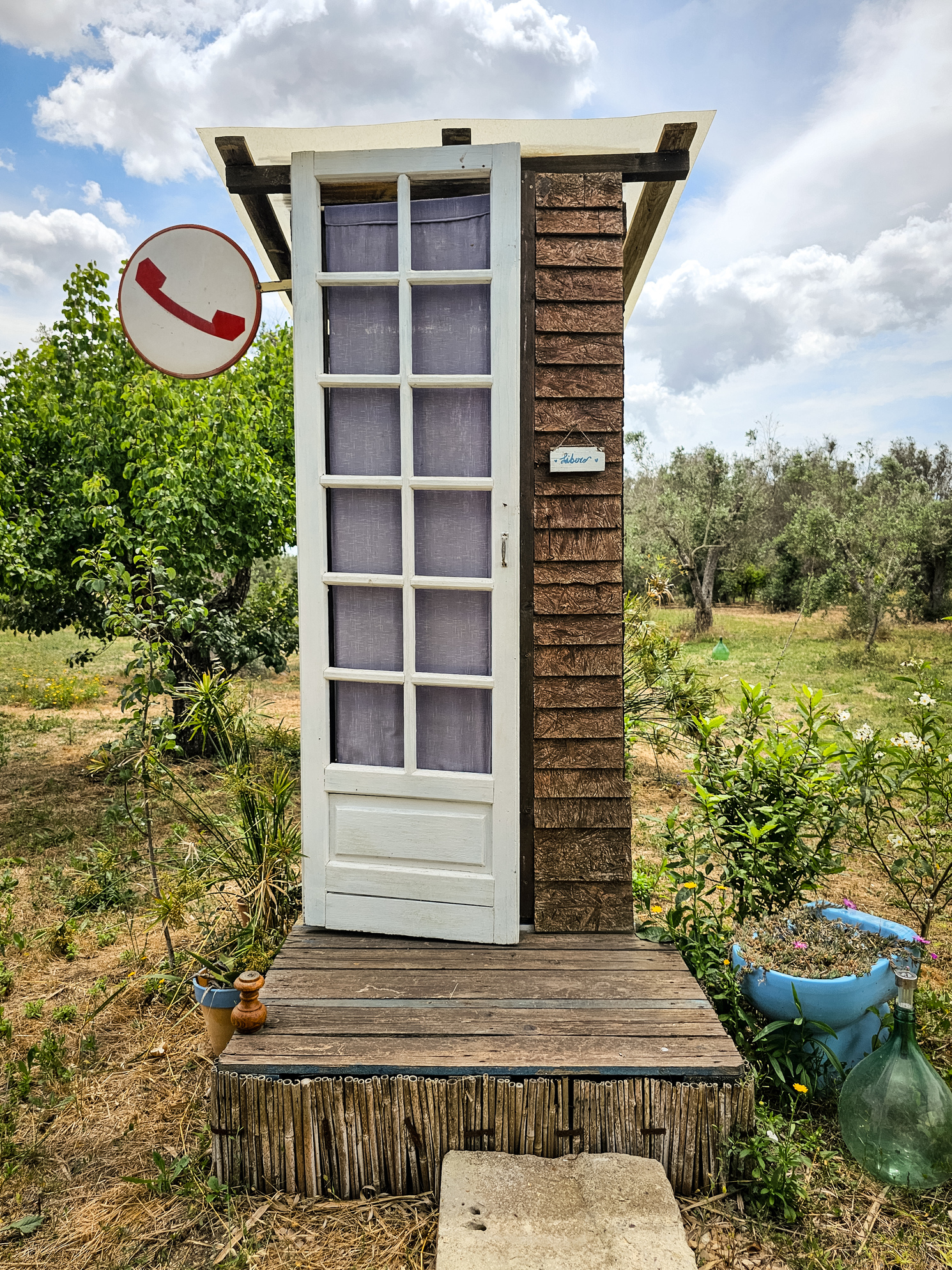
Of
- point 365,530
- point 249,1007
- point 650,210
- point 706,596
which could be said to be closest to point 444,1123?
point 249,1007

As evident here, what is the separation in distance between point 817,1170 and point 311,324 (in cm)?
286

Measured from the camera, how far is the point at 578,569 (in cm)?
237

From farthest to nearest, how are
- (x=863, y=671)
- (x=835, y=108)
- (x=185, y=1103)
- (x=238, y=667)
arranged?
(x=863, y=671) → (x=238, y=667) → (x=835, y=108) → (x=185, y=1103)

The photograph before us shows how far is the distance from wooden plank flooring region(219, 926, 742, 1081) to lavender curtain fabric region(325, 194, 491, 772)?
0.63 m

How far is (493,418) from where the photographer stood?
2264mm

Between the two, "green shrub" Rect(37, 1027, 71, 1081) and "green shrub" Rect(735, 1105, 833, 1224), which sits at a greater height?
"green shrub" Rect(735, 1105, 833, 1224)

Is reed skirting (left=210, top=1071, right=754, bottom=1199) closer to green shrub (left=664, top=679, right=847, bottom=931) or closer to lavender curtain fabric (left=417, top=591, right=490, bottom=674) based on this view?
green shrub (left=664, top=679, right=847, bottom=931)

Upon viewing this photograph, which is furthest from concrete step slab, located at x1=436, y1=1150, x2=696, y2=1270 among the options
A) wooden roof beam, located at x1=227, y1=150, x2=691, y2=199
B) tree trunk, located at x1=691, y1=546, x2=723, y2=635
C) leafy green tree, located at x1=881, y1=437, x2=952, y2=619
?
tree trunk, located at x1=691, y1=546, x2=723, y2=635

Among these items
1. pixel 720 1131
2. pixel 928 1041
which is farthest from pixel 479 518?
pixel 928 1041

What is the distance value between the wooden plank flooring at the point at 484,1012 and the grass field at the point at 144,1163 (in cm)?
34

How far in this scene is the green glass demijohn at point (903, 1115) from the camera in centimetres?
173

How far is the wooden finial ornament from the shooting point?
1.88 meters

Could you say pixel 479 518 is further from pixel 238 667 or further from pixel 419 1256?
pixel 238 667

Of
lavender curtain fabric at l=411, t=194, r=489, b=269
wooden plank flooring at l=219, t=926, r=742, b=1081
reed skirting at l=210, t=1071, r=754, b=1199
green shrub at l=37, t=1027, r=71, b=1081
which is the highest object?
lavender curtain fabric at l=411, t=194, r=489, b=269
